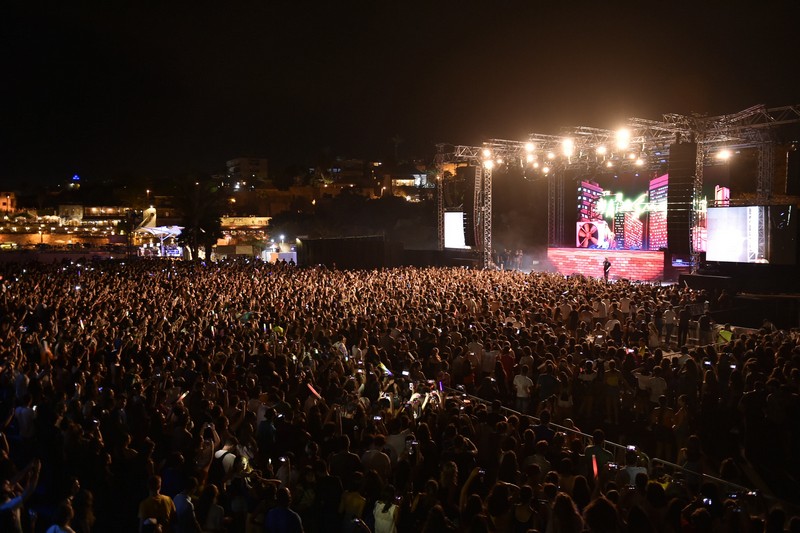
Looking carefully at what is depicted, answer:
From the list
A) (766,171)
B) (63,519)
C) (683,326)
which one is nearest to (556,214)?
(766,171)

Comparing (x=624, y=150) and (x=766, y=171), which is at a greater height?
(x=624, y=150)

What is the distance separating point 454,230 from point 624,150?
31.5 feet

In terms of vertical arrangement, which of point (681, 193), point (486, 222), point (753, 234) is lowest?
point (753, 234)

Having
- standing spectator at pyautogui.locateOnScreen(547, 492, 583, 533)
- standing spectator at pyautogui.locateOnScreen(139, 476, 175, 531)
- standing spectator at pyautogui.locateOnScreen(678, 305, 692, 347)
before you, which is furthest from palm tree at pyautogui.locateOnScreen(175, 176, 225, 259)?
standing spectator at pyautogui.locateOnScreen(547, 492, 583, 533)

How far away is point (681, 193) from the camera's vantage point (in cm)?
1580

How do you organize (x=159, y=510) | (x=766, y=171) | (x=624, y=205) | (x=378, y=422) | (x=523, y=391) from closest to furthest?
(x=159, y=510) → (x=378, y=422) → (x=523, y=391) → (x=766, y=171) → (x=624, y=205)

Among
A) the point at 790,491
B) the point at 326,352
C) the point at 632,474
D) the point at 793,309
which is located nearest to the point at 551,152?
the point at 793,309

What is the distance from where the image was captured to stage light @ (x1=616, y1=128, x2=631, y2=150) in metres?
19.1

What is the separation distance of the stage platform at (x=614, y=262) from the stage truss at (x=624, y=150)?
211 cm

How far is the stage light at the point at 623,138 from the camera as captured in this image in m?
19.1

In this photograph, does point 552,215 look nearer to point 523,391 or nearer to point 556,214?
point 556,214

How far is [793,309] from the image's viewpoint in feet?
48.7

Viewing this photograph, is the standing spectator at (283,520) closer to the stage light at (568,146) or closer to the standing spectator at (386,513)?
the standing spectator at (386,513)

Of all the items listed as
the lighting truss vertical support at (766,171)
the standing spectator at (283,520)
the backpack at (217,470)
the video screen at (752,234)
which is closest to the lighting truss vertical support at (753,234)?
the video screen at (752,234)
